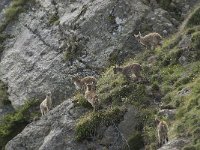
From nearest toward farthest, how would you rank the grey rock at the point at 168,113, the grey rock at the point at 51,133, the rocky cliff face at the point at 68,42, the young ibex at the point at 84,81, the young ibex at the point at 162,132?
the young ibex at the point at 162,132, the grey rock at the point at 168,113, the grey rock at the point at 51,133, the young ibex at the point at 84,81, the rocky cliff face at the point at 68,42

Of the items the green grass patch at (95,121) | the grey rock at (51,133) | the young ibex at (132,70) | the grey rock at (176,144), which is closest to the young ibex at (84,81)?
the grey rock at (51,133)

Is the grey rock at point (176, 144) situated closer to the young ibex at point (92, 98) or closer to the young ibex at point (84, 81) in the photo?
the young ibex at point (92, 98)

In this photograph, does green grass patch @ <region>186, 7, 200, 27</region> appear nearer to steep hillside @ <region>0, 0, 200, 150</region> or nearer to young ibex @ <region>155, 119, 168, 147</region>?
steep hillside @ <region>0, 0, 200, 150</region>

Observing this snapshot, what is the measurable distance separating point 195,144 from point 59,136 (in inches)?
348

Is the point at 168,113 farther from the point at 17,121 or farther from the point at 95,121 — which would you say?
the point at 17,121

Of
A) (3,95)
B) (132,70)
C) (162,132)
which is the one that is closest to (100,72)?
(132,70)

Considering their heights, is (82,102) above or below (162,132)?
above

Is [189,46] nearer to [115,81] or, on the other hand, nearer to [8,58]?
[115,81]

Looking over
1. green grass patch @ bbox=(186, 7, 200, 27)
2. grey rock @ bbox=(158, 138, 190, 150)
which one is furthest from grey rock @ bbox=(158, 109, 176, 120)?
green grass patch @ bbox=(186, 7, 200, 27)

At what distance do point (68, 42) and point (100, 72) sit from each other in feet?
15.3

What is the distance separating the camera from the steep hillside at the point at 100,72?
29469mm

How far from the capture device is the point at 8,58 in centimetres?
4344

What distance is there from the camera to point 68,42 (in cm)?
4112

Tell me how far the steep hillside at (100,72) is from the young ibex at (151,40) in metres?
0.51
